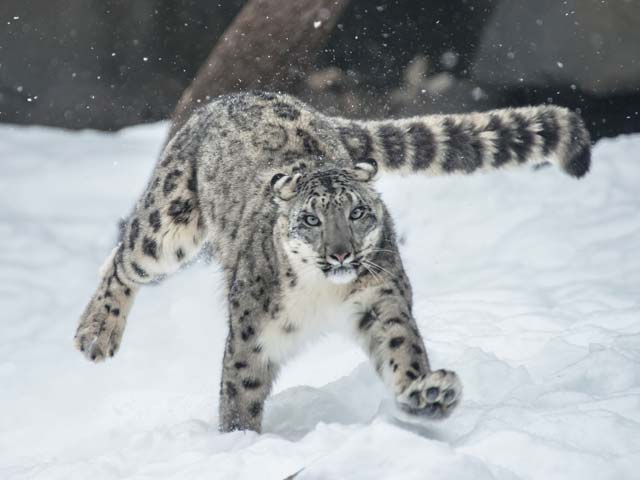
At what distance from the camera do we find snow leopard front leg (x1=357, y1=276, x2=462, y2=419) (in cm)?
479

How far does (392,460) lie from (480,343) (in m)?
3.12

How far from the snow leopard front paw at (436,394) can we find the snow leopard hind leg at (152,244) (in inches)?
86.1

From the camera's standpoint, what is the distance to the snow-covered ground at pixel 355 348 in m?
4.41

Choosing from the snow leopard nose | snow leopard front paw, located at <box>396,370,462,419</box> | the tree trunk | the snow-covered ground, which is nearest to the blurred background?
the tree trunk

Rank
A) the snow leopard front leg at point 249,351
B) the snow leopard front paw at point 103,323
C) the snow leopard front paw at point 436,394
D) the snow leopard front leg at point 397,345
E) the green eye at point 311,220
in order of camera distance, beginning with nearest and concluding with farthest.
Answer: the snow leopard front paw at point 436,394 < the snow leopard front leg at point 397,345 < the green eye at point 311,220 < the snow leopard front leg at point 249,351 < the snow leopard front paw at point 103,323

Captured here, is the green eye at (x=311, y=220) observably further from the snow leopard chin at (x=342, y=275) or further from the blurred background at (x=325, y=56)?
the blurred background at (x=325, y=56)

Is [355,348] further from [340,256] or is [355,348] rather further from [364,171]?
[340,256]

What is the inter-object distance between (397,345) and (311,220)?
0.72 m

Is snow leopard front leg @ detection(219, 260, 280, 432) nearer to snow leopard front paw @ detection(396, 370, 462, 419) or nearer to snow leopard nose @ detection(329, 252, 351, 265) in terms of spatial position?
snow leopard nose @ detection(329, 252, 351, 265)

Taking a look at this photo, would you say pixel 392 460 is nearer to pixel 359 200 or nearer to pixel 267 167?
pixel 359 200

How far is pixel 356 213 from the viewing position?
5.04 meters

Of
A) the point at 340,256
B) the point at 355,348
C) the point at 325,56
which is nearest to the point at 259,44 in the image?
the point at 325,56

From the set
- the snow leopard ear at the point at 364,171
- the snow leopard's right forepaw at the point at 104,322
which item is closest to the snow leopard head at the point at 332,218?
the snow leopard ear at the point at 364,171

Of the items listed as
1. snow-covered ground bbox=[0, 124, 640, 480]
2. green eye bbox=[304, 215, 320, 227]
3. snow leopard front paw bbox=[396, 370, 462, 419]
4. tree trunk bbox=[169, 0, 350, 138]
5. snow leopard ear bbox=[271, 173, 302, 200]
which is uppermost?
tree trunk bbox=[169, 0, 350, 138]
